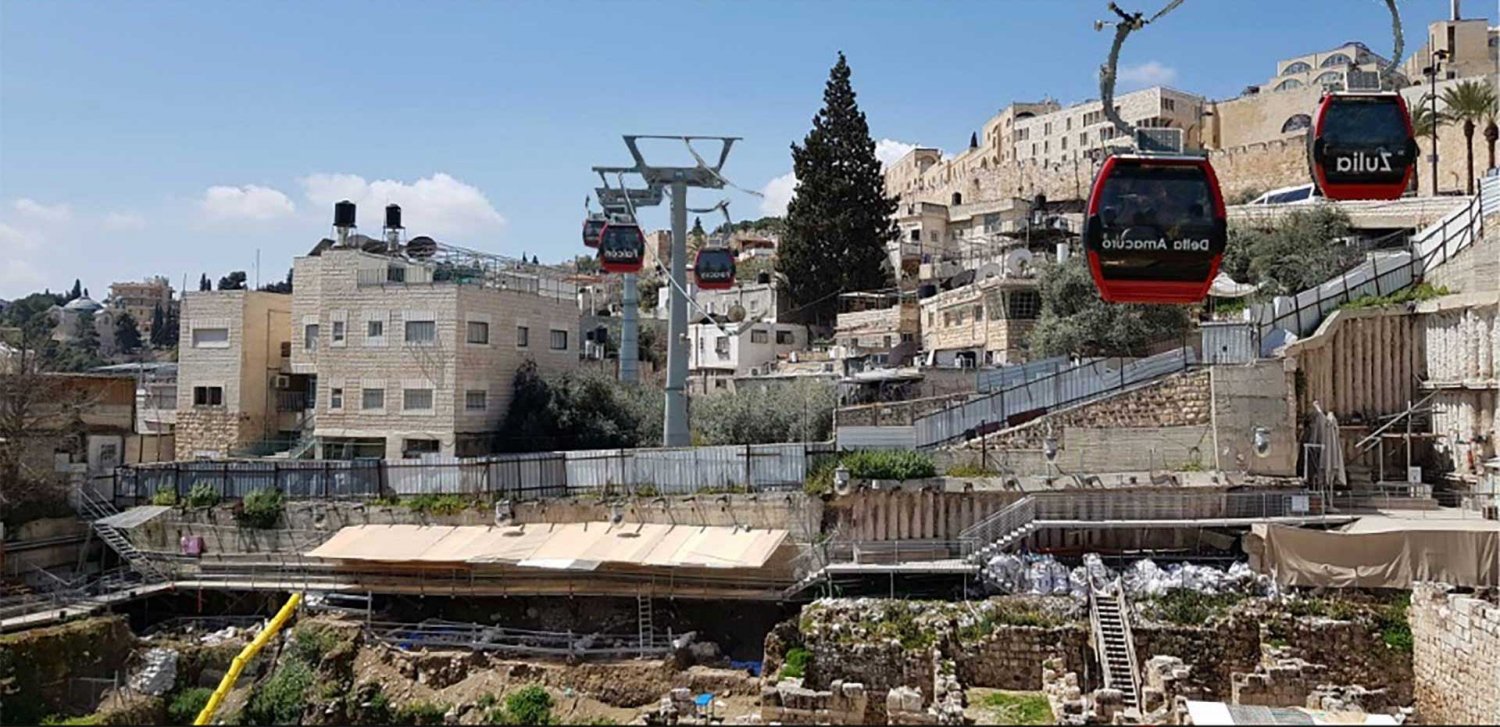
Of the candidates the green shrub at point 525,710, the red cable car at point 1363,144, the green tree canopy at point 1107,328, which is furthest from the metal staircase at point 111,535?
the green tree canopy at point 1107,328

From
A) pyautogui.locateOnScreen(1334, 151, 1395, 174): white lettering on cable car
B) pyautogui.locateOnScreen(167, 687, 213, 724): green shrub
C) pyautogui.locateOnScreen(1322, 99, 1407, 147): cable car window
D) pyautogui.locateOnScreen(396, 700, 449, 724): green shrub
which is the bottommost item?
pyautogui.locateOnScreen(167, 687, 213, 724): green shrub

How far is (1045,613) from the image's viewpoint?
18938 mm

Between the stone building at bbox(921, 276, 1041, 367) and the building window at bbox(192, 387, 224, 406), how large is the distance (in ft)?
73.3

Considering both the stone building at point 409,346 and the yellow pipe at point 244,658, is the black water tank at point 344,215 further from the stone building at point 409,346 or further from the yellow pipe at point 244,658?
the yellow pipe at point 244,658

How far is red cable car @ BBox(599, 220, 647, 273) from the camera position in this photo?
2511 cm

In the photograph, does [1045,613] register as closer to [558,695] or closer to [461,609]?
[558,695]

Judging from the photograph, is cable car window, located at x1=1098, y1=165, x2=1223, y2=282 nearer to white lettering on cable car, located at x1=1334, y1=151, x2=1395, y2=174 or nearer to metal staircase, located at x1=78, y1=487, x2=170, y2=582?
white lettering on cable car, located at x1=1334, y1=151, x2=1395, y2=174

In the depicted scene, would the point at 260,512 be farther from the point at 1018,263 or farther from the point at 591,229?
the point at 1018,263

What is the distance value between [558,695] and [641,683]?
145 centimetres

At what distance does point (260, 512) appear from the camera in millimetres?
24812

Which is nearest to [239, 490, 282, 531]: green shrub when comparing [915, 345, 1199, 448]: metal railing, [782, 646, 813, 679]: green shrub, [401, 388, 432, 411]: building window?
[401, 388, 432, 411]: building window

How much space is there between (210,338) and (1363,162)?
31.9m

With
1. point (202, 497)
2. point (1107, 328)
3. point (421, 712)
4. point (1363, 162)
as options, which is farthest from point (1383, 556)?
point (202, 497)

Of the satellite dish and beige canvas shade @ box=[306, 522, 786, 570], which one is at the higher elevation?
the satellite dish
